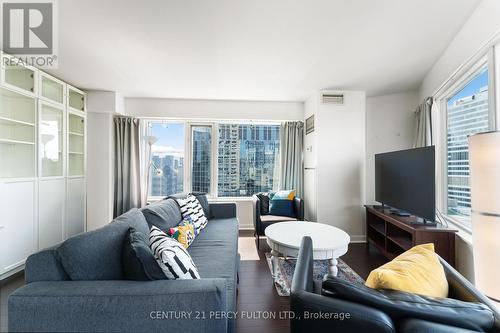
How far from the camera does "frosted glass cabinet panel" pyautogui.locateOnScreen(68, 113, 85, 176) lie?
3367 mm

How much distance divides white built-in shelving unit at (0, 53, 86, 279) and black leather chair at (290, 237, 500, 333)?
306 cm

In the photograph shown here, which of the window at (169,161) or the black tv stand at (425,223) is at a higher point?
the window at (169,161)

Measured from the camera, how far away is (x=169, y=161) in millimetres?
4234

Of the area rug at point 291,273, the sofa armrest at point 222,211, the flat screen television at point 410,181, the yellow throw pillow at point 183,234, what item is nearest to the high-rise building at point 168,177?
the sofa armrest at point 222,211

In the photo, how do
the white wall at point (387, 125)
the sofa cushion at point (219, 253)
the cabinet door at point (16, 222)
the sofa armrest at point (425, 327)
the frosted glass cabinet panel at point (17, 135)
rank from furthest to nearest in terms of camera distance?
the white wall at point (387, 125), the frosted glass cabinet panel at point (17, 135), the cabinet door at point (16, 222), the sofa cushion at point (219, 253), the sofa armrest at point (425, 327)

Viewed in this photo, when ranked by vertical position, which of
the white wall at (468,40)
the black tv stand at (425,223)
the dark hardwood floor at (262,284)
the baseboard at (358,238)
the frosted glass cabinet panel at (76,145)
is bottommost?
the dark hardwood floor at (262,284)

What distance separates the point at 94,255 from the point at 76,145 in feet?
10.3

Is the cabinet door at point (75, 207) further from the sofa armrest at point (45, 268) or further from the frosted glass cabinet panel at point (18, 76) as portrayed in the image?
the sofa armrest at point (45, 268)

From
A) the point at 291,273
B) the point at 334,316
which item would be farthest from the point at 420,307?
the point at 291,273

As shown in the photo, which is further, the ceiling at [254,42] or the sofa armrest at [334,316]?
the ceiling at [254,42]

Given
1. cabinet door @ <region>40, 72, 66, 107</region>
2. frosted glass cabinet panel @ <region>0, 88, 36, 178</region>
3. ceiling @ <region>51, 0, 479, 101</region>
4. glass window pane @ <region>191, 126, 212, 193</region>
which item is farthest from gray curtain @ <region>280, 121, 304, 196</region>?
frosted glass cabinet panel @ <region>0, 88, 36, 178</region>

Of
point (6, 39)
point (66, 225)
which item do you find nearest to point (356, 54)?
point (6, 39)

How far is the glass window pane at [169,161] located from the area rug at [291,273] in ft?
7.48

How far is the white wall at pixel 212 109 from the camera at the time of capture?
3.96 m
